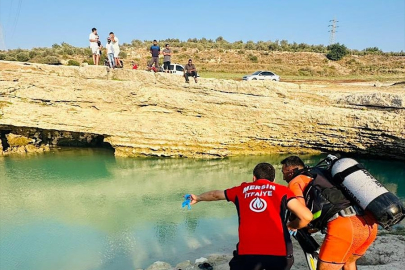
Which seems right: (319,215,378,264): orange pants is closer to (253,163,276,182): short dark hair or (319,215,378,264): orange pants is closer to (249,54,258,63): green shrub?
(253,163,276,182): short dark hair

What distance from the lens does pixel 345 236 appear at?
3.50 metres

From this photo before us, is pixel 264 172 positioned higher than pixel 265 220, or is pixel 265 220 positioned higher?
pixel 264 172

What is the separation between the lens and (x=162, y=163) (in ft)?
47.9

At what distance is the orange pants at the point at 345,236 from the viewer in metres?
3.50

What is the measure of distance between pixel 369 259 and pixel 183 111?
9.91 m

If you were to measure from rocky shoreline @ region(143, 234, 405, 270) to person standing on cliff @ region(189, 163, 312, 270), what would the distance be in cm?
275

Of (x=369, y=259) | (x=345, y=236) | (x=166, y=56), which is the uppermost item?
(x=166, y=56)

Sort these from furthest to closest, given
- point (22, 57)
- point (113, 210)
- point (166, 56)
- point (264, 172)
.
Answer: point (22, 57), point (166, 56), point (113, 210), point (264, 172)

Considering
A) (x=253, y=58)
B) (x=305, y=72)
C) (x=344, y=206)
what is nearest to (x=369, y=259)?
(x=344, y=206)

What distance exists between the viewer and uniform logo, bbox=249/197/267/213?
2.95 m

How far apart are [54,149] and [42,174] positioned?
13.4 feet

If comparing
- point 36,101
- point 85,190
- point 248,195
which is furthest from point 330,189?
point 36,101

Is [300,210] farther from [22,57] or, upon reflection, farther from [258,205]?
[22,57]

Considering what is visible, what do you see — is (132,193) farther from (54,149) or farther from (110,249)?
(54,149)
